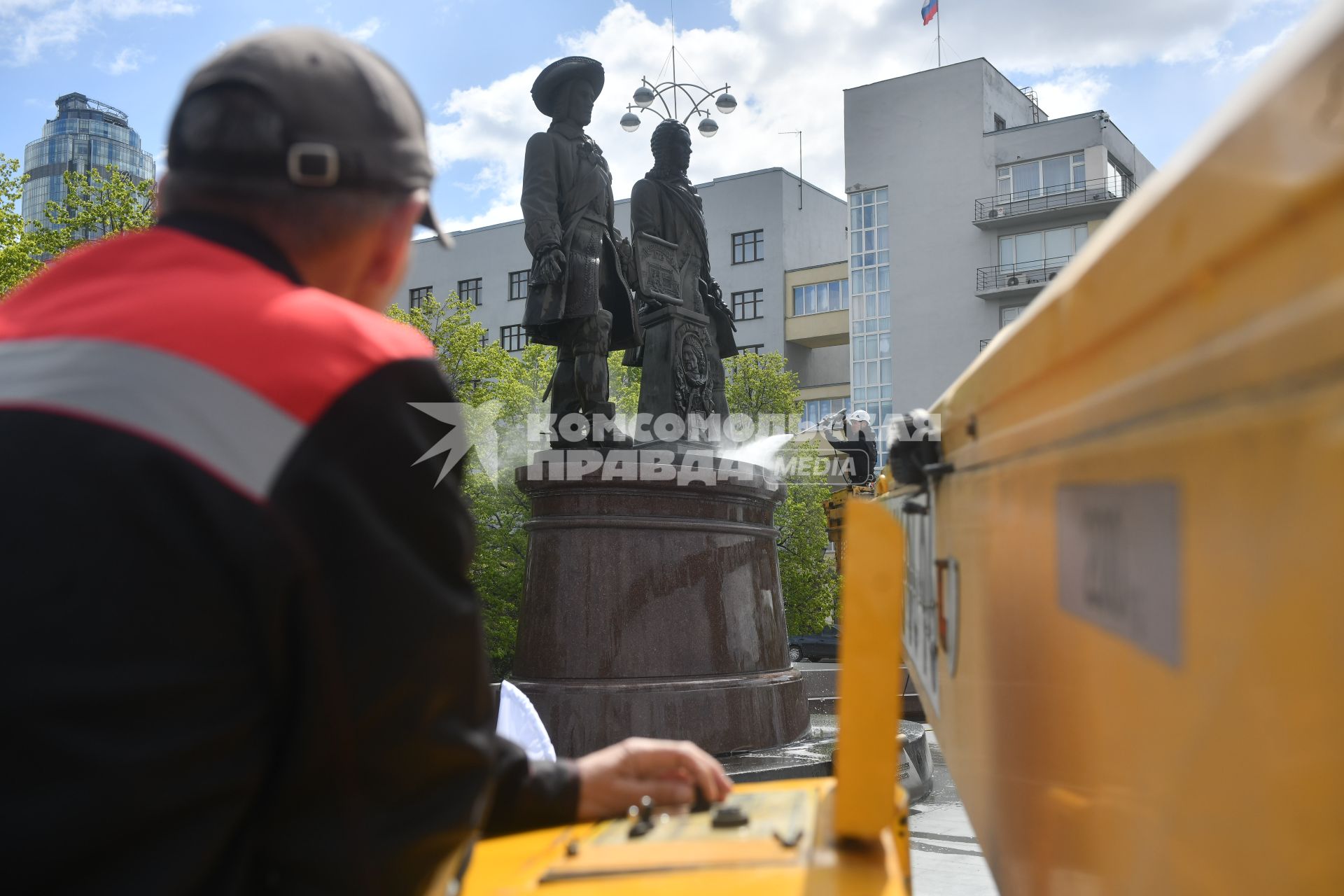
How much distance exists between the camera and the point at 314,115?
1.21 m

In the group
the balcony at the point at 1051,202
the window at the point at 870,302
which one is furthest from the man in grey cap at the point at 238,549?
the window at the point at 870,302

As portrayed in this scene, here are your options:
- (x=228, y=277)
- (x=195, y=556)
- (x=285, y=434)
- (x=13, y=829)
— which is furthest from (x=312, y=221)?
(x=13, y=829)

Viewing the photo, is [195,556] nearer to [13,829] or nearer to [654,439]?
[13,829]

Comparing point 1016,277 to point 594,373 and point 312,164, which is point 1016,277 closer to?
point 594,373

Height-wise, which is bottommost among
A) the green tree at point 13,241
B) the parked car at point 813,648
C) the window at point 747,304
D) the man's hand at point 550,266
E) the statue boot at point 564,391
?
the parked car at point 813,648

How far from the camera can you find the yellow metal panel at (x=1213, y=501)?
0.75m

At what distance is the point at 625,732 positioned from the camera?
7090 millimetres

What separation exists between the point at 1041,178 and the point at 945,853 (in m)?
39.5

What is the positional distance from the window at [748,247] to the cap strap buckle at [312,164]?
48.4 m

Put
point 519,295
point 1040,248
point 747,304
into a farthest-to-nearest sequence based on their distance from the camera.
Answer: point 519,295 → point 747,304 → point 1040,248

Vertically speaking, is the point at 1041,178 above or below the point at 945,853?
above

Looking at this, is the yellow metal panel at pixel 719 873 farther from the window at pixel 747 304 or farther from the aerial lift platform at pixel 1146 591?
the window at pixel 747 304

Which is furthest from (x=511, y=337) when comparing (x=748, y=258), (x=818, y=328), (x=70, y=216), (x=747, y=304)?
(x=70, y=216)

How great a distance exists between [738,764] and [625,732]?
751 millimetres
